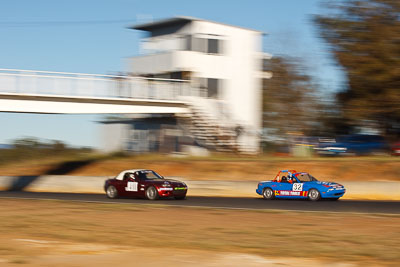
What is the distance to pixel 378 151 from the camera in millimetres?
42312

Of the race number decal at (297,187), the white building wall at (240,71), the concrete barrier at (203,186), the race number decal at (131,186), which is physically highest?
the white building wall at (240,71)

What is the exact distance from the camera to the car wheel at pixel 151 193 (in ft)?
83.3

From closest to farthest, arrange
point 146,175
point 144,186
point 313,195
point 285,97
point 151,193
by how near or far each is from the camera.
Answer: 1. point 313,195
2. point 151,193
3. point 144,186
4. point 146,175
5. point 285,97

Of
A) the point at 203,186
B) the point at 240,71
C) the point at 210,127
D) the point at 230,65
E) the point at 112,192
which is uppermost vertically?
the point at 230,65

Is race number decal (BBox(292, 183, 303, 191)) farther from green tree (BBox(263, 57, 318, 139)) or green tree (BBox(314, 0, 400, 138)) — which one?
green tree (BBox(263, 57, 318, 139))

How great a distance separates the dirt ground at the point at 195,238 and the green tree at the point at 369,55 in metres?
20.8

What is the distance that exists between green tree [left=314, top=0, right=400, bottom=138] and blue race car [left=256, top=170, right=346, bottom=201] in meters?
14.1

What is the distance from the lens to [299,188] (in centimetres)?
2458

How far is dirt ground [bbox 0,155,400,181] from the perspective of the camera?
30256 mm

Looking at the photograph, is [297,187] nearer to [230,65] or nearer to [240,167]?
[240,167]

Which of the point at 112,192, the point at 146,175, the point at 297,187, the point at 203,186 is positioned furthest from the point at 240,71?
the point at 297,187

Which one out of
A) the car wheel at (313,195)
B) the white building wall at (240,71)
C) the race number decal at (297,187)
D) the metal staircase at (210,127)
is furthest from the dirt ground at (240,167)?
the white building wall at (240,71)

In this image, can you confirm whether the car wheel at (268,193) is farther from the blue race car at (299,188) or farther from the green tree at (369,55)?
the green tree at (369,55)

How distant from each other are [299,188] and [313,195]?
0.65 m
